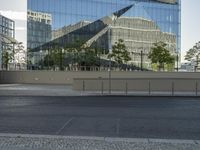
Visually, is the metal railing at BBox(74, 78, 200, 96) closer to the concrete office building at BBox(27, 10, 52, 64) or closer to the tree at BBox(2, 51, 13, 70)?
the tree at BBox(2, 51, 13, 70)

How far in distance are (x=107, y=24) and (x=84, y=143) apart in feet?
203

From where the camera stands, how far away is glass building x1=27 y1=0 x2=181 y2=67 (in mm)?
65812

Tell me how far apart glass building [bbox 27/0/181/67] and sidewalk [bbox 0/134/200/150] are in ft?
174

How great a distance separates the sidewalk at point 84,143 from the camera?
7.71m

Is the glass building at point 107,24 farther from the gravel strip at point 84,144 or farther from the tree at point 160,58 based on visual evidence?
the gravel strip at point 84,144

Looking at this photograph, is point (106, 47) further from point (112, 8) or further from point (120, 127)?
point (120, 127)

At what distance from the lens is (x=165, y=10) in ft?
234

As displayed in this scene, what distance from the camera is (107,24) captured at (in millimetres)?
69000

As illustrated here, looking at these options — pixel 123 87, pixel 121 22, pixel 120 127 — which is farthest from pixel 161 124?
pixel 121 22

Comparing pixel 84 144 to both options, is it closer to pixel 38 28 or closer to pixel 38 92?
pixel 38 92

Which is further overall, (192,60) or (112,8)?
(112,8)

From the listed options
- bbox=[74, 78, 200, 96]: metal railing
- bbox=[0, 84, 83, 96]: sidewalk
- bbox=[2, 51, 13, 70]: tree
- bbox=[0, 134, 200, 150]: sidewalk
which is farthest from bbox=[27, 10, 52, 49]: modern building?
bbox=[0, 134, 200, 150]: sidewalk

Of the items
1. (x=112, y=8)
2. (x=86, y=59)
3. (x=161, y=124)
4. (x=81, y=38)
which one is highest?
(x=112, y=8)

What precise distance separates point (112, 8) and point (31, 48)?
1776cm
